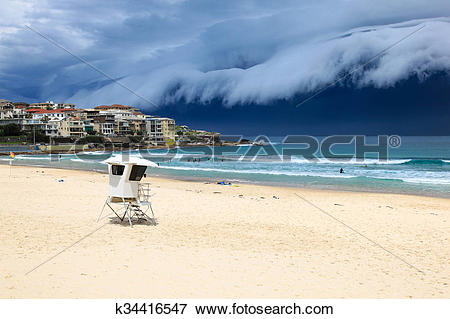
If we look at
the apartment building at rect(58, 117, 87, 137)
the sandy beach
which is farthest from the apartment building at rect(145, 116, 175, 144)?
the sandy beach

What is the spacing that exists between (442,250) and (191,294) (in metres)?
5.90

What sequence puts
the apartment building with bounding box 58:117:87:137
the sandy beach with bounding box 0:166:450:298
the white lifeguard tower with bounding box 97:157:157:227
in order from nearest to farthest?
the sandy beach with bounding box 0:166:450:298, the white lifeguard tower with bounding box 97:157:157:227, the apartment building with bounding box 58:117:87:137

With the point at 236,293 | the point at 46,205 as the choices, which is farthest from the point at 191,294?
the point at 46,205

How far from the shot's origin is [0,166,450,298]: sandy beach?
5.21 metres

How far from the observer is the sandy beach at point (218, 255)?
205 inches

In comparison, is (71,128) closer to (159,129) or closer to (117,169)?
(159,129)

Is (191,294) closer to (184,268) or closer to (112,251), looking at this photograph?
(184,268)

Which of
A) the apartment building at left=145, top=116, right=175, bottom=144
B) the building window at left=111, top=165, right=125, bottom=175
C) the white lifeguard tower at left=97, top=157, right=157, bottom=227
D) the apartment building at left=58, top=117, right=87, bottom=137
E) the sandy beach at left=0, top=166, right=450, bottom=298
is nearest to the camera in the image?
the sandy beach at left=0, top=166, right=450, bottom=298

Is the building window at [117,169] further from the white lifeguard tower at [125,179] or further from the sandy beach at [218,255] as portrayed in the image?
the sandy beach at [218,255]

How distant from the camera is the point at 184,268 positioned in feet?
19.7

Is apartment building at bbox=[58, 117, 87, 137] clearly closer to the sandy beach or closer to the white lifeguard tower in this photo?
the sandy beach

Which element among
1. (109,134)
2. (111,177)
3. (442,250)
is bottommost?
(442,250)

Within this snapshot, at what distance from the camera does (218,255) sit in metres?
6.83

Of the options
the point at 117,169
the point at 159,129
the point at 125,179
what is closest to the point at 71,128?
the point at 159,129
